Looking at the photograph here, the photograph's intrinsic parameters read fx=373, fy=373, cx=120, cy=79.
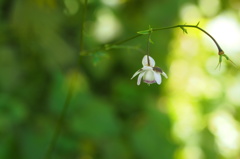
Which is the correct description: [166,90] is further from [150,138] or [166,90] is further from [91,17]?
[91,17]

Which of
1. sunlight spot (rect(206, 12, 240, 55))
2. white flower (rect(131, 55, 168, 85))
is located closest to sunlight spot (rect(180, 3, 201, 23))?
sunlight spot (rect(206, 12, 240, 55))

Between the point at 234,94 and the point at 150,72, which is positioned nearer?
the point at 150,72

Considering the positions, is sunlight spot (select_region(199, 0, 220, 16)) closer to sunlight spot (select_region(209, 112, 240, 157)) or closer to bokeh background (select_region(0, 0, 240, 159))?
bokeh background (select_region(0, 0, 240, 159))

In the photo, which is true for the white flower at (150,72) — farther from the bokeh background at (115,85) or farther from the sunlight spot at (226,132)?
the sunlight spot at (226,132)

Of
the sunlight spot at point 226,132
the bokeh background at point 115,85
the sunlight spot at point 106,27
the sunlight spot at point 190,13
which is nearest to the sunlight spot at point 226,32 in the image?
the bokeh background at point 115,85

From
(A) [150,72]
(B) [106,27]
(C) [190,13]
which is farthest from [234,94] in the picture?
(A) [150,72]

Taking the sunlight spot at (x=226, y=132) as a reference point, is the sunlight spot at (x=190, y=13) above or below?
above

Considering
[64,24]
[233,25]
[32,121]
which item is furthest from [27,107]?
[233,25]

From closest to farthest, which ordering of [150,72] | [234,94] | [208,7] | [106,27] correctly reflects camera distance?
[150,72], [106,27], [234,94], [208,7]

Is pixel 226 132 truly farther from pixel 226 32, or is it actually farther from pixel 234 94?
pixel 226 32

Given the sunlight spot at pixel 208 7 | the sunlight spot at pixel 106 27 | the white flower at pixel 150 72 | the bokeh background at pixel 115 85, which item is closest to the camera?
the white flower at pixel 150 72
